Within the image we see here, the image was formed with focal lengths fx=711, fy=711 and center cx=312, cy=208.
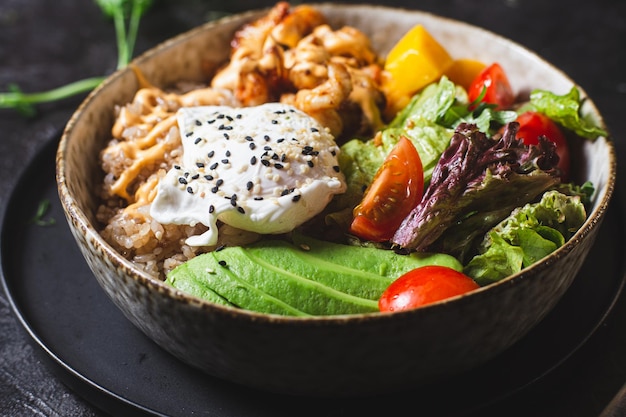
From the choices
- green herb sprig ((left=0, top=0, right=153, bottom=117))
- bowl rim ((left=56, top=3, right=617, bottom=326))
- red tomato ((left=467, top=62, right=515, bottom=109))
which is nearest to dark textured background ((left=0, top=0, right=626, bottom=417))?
green herb sprig ((left=0, top=0, right=153, bottom=117))

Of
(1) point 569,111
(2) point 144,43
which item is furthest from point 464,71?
(2) point 144,43

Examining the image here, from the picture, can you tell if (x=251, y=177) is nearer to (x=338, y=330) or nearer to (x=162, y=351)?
(x=162, y=351)

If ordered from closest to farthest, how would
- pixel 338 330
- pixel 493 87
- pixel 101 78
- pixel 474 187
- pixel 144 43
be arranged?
pixel 338 330
pixel 474 187
pixel 493 87
pixel 101 78
pixel 144 43

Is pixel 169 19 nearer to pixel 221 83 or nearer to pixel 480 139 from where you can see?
pixel 221 83

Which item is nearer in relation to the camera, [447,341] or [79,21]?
[447,341]

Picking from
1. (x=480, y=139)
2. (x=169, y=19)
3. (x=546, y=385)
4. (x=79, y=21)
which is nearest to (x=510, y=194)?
(x=480, y=139)

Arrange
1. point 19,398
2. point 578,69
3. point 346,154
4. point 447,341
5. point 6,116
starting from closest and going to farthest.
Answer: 1. point 447,341
2. point 19,398
3. point 346,154
4. point 6,116
5. point 578,69
